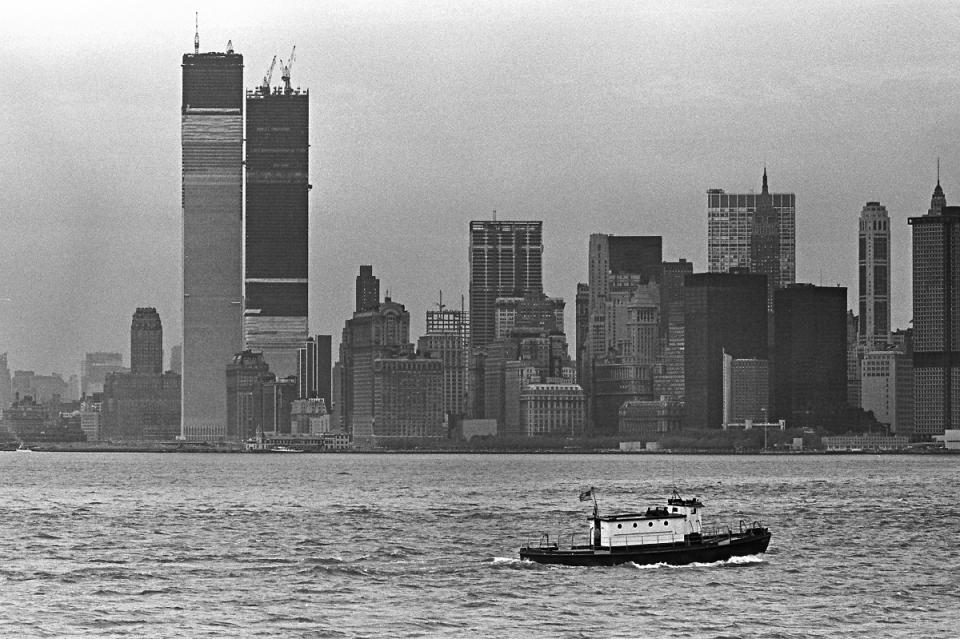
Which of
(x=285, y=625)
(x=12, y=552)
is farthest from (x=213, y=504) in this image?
(x=285, y=625)

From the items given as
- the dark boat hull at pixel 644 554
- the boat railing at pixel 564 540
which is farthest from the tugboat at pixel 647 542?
A: the boat railing at pixel 564 540

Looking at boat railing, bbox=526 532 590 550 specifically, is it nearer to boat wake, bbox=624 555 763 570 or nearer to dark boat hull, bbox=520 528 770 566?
dark boat hull, bbox=520 528 770 566

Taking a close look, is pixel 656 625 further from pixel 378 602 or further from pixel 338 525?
pixel 338 525

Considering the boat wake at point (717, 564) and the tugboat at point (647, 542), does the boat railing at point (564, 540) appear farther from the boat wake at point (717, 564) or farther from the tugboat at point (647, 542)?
the boat wake at point (717, 564)

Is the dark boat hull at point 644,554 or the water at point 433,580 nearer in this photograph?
the water at point 433,580

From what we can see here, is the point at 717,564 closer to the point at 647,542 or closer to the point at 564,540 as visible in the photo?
the point at 647,542

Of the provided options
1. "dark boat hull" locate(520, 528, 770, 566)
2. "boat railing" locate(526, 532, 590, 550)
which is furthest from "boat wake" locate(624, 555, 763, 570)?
"boat railing" locate(526, 532, 590, 550)

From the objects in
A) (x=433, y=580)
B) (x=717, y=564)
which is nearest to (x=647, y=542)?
(x=717, y=564)
